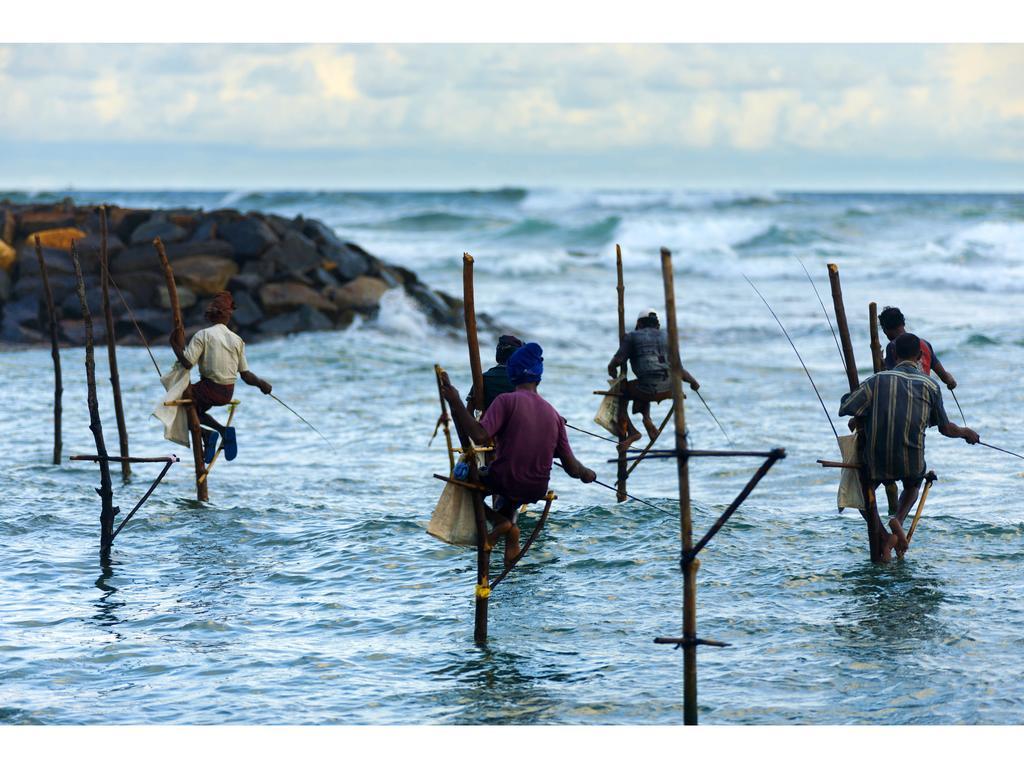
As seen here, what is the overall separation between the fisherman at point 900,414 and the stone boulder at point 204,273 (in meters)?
18.5

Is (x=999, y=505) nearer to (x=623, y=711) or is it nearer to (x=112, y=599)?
(x=623, y=711)

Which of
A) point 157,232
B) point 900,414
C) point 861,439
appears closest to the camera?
point 900,414

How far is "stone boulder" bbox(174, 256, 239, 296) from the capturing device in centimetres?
→ 2603

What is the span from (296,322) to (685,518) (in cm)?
2080

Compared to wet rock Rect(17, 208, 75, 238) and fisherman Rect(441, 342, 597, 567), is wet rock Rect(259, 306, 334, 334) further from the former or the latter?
fisherman Rect(441, 342, 597, 567)

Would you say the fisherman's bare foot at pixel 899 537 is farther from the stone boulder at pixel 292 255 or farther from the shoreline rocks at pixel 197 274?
the stone boulder at pixel 292 255

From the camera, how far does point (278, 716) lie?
24.4ft

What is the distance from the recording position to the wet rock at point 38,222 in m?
28.1

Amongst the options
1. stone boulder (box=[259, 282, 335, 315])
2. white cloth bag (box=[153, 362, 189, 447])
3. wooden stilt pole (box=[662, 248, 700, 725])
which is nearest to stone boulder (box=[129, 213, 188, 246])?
stone boulder (box=[259, 282, 335, 315])

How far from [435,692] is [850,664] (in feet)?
8.68

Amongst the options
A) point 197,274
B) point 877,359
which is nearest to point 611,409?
point 877,359

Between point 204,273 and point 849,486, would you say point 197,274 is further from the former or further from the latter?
point 849,486

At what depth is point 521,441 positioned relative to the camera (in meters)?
8.24

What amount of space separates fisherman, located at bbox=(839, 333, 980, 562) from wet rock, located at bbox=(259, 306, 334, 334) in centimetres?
1818
